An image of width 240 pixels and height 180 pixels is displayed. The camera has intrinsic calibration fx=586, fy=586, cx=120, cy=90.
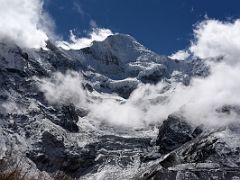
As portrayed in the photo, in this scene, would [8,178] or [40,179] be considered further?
[40,179]

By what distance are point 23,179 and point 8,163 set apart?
589mm

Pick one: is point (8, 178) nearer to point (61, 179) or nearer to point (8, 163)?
point (8, 163)

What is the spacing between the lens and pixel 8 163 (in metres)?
15.7

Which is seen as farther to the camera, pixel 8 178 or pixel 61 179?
pixel 61 179

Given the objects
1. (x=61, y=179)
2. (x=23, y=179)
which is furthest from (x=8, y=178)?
(x=61, y=179)

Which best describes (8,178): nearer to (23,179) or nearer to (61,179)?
(23,179)

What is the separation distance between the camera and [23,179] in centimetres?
1564

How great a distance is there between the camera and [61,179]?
16.2 m

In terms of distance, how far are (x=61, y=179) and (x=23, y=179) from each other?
3.59 ft

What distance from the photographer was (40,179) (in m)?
16.2

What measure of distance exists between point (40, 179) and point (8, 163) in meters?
1.09

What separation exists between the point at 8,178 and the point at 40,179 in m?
1.36

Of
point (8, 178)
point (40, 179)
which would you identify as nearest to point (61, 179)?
point (40, 179)

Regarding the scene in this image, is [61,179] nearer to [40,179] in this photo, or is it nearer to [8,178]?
[40,179]
